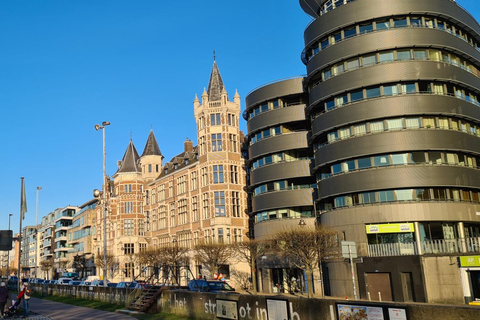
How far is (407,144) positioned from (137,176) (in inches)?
2262

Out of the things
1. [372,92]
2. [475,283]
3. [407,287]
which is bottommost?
[407,287]

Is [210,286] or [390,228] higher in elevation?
[390,228]

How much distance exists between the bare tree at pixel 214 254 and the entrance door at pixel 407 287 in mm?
21936

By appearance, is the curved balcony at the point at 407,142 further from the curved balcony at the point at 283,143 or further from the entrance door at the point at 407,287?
the entrance door at the point at 407,287

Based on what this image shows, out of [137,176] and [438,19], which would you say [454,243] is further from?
[137,176]

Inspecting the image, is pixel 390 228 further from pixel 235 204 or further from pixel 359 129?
pixel 235 204

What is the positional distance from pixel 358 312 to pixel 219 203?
4921 centimetres

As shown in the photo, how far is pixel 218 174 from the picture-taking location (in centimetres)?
6412

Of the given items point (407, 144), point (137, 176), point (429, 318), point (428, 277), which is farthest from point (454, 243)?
point (137, 176)

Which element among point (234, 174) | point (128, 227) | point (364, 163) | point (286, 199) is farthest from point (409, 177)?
point (128, 227)

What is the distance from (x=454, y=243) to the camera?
123 ft

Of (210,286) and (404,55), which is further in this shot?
(404,55)

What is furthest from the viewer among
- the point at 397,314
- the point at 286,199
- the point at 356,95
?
the point at 286,199

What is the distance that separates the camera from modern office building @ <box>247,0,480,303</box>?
38500mm
